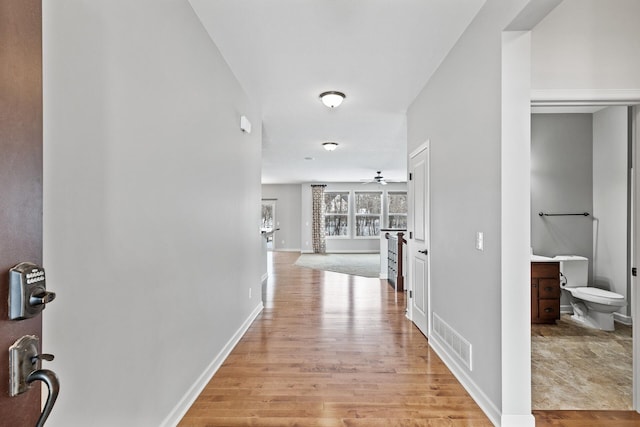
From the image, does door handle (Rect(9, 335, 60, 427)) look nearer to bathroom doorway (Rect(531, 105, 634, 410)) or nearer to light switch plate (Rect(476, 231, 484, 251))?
light switch plate (Rect(476, 231, 484, 251))

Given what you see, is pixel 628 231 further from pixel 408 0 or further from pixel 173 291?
pixel 173 291

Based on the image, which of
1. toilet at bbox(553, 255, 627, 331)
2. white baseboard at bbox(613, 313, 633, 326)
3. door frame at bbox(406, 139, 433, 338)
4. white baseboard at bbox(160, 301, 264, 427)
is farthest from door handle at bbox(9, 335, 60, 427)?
white baseboard at bbox(613, 313, 633, 326)

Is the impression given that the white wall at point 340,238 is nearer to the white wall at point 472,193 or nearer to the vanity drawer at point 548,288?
the vanity drawer at point 548,288

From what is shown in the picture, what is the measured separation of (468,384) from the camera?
2328mm

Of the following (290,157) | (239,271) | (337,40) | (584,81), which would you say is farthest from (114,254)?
(290,157)

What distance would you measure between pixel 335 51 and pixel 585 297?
12.5 feet

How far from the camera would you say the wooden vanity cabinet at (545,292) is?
3785 millimetres

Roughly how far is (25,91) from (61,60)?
1.70ft

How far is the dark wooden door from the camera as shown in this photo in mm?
668

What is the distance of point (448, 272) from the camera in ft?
9.16

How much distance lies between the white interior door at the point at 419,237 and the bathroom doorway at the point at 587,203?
1.08 meters

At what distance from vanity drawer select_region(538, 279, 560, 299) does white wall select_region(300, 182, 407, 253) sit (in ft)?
27.4

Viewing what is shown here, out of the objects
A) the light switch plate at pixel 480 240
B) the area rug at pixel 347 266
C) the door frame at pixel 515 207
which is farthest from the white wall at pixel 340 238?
the door frame at pixel 515 207

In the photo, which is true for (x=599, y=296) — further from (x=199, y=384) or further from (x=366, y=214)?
(x=366, y=214)
